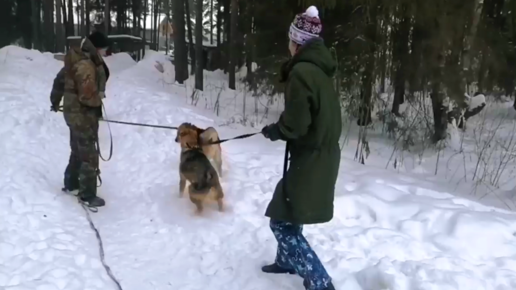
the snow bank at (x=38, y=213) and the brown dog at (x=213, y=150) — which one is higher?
the brown dog at (x=213, y=150)

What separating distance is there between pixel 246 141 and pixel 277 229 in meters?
4.95

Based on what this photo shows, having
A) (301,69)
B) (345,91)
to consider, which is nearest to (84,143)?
(301,69)

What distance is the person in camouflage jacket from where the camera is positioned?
5.77m

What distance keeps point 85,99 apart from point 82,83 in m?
0.20

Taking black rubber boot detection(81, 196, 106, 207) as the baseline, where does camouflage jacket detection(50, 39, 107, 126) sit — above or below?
above

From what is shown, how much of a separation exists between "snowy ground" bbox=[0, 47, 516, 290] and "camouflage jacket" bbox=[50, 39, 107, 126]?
110 centimetres

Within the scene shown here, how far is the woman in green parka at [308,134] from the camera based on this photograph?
330 centimetres

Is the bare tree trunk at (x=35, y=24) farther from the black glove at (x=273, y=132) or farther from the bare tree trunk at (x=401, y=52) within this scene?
the black glove at (x=273, y=132)

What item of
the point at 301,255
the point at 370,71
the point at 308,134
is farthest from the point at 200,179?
the point at 370,71

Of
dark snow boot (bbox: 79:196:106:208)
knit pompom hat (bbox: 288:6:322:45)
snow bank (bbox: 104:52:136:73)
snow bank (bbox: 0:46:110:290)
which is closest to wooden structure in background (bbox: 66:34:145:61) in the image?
snow bank (bbox: 104:52:136:73)

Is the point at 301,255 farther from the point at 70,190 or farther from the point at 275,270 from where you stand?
the point at 70,190

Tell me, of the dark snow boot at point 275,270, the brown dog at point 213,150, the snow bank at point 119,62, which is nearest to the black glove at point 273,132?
the dark snow boot at point 275,270

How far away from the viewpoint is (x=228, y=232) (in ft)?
16.7

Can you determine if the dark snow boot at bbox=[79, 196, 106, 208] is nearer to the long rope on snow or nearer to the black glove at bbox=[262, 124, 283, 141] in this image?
the long rope on snow
